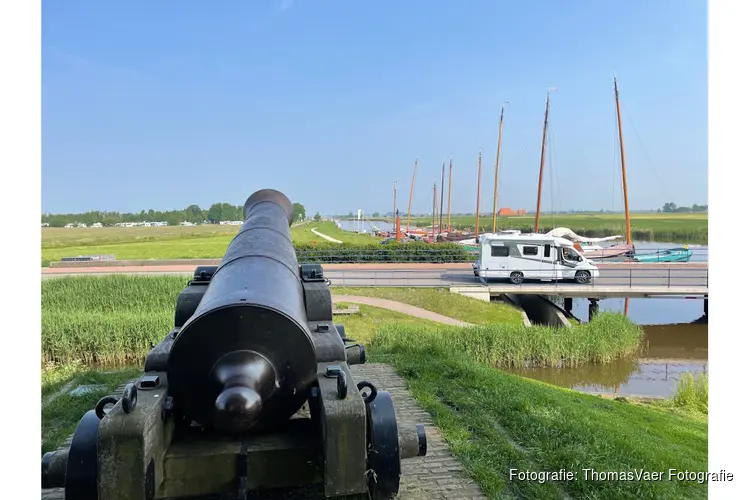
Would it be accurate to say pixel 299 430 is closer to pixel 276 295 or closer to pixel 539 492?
pixel 276 295

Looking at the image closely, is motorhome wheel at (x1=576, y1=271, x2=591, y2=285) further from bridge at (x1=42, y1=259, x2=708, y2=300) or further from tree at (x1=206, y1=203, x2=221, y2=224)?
tree at (x1=206, y1=203, x2=221, y2=224)

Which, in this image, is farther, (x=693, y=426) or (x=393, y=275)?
(x=393, y=275)

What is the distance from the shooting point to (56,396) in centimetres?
757

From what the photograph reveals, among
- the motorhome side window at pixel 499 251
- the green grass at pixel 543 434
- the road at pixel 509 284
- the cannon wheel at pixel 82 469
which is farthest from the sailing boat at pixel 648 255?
the cannon wheel at pixel 82 469

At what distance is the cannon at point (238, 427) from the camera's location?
307 cm

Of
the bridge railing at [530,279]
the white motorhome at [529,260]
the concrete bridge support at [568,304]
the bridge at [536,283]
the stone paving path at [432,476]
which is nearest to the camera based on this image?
the stone paving path at [432,476]

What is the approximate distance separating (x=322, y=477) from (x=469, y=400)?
3.74 metres

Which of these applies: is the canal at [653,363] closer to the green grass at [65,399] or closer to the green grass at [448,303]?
the green grass at [448,303]

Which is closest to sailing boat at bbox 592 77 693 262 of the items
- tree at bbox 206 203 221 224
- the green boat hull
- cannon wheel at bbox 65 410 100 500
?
the green boat hull

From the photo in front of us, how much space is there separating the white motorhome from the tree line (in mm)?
60403

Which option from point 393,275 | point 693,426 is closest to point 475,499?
point 693,426

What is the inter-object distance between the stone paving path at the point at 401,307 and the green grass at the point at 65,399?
905 cm

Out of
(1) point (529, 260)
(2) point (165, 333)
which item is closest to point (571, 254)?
(1) point (529, 260)

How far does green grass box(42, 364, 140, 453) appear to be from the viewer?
615cm
